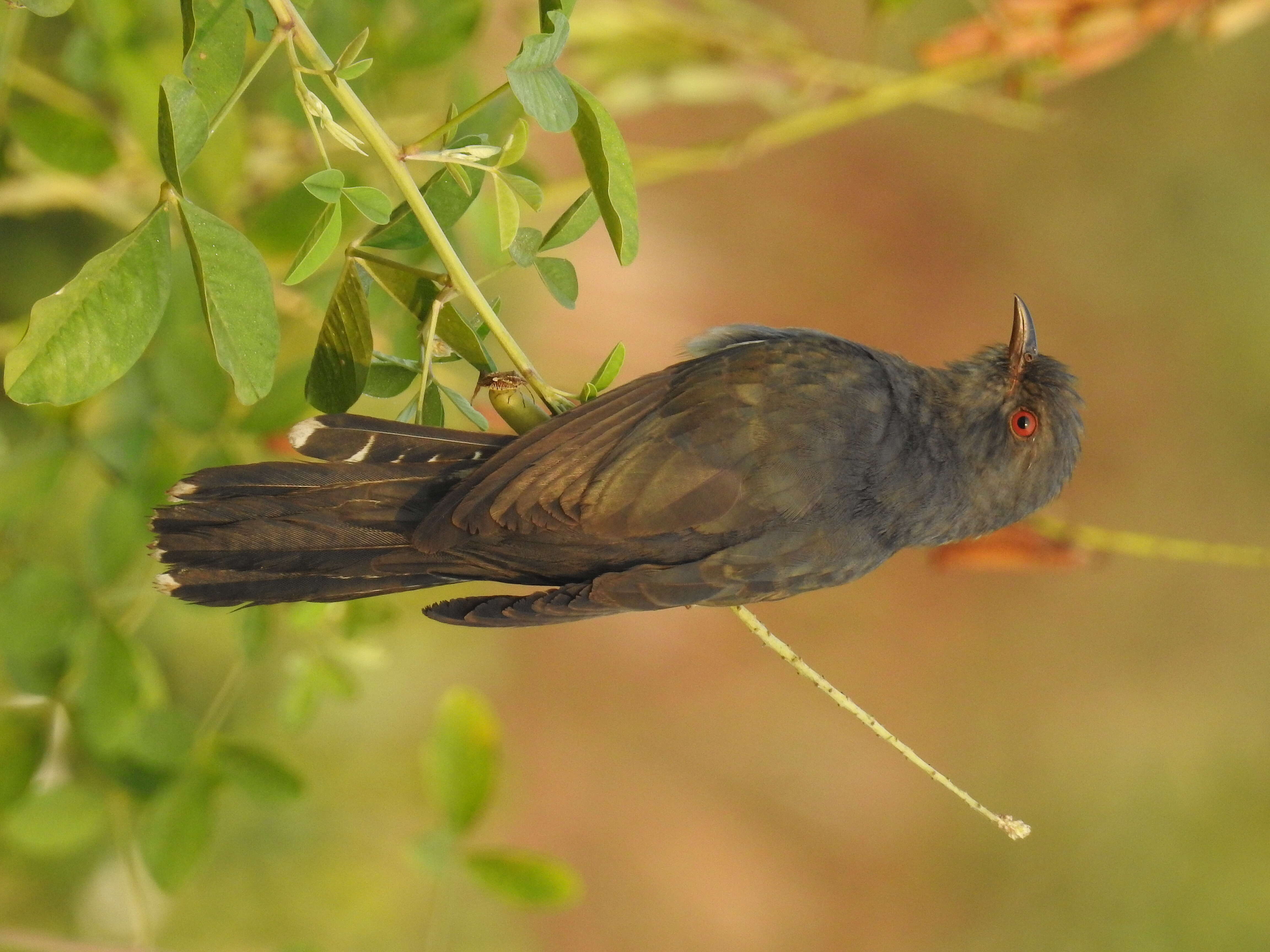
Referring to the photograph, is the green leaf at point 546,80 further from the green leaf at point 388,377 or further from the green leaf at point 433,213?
the green leaf at point 388,377

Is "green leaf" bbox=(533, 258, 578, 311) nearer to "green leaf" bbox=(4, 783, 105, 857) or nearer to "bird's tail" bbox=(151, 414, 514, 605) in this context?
"bird's tail" bbox=(151, 414, 514, 605)

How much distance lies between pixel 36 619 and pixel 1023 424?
2.43 metres

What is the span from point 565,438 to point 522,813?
6486mm

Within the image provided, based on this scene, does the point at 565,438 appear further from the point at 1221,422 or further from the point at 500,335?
the point at 1221,422

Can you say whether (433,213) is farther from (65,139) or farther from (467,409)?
(65,139)

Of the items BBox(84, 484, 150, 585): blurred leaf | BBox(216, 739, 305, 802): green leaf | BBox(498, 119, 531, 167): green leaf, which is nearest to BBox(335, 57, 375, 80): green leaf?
BBox(498, 119, 531, 167): green leaf

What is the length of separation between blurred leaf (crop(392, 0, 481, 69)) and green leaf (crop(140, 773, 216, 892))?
6.31 ft

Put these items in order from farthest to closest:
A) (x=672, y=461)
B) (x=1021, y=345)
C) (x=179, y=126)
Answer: (x=1021, y=345) → (x=672, y=461) → (x=179, y=126)

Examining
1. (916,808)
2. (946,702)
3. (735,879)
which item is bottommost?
(735,879)

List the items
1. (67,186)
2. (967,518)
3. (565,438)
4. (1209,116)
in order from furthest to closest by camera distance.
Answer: (1209,116) → (67,186) → (967,518) → (565,438)

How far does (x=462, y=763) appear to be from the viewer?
2.79 meters

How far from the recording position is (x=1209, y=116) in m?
8.23

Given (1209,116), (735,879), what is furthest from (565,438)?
(1209,116)

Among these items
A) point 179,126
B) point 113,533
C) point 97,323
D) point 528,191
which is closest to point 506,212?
point 528,191
